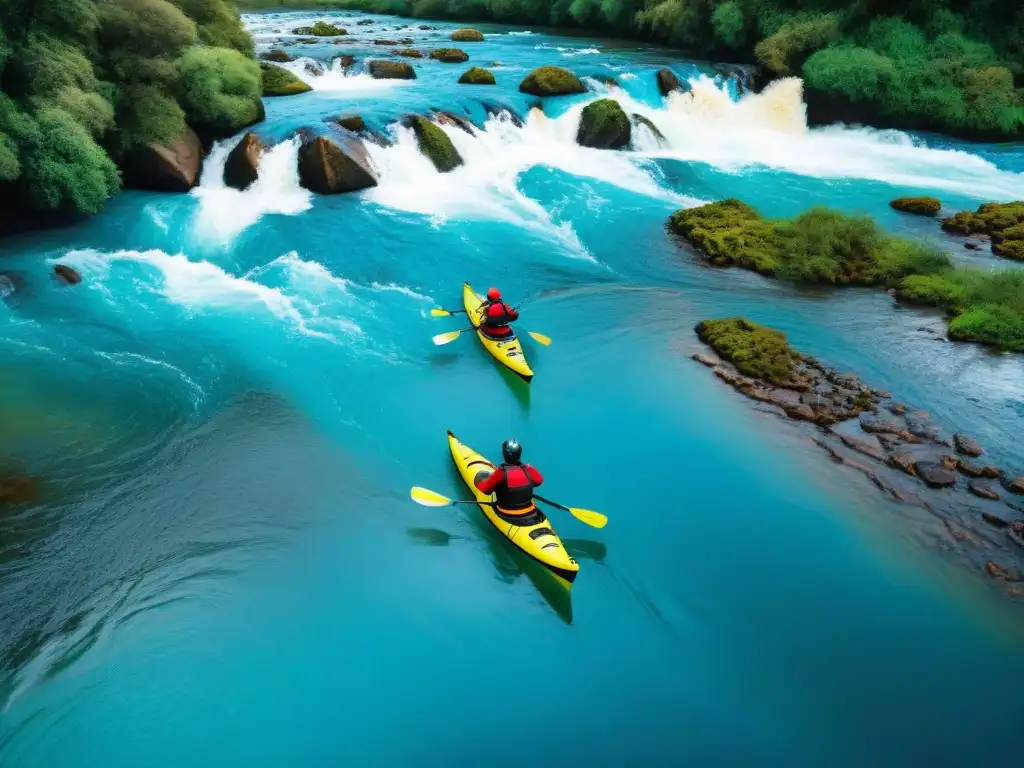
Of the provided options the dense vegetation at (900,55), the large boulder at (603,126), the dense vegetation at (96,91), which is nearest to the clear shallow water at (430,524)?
the dense vegetation at (96,91)

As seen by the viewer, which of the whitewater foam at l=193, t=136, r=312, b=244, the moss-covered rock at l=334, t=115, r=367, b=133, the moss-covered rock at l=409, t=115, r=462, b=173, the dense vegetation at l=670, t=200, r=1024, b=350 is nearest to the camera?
the dense vegetation at l=670, t=200, r=1024, b=350

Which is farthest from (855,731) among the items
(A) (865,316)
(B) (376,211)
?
(B) (376,211)

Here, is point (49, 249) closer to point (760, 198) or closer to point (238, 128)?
point (238, 128)

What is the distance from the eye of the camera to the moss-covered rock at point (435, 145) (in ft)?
61.9

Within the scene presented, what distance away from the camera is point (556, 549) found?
7996 mm

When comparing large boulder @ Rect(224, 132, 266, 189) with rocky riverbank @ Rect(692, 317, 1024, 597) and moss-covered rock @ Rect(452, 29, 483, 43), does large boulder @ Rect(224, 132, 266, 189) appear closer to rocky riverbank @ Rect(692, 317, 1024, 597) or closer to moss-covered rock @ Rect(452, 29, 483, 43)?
rocky riverbank @ Rect(692, 317, 1024, 597)

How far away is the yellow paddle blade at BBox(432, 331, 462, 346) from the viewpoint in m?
12.0

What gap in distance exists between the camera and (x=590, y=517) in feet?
28.1

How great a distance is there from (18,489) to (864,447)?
1124cm

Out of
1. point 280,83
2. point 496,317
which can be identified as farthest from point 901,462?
point 280,83

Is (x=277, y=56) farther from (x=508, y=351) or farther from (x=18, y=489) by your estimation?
(x=18, y=489)

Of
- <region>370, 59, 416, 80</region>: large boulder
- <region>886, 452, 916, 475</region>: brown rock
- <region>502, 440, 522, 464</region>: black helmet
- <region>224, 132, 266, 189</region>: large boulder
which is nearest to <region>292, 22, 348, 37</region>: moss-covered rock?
<region>370, 59, 416, 80</region>: large boulder

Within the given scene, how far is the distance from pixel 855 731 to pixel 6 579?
8.86m

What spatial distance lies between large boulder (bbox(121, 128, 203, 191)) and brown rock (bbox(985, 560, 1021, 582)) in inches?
673
